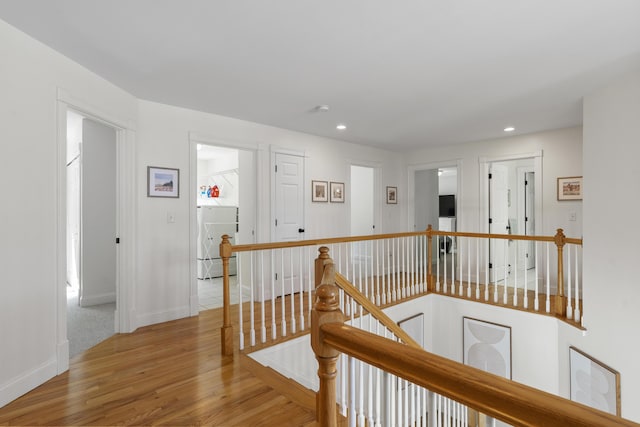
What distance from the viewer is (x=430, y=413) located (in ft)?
2.97

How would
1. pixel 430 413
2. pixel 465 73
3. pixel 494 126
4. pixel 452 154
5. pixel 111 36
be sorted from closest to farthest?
pixel 430 413, pixel 111 36, pixel 465 73, pixel 494 126, pixel 452 154

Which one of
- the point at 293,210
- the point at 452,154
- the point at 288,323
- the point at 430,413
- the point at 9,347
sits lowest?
the point at 288,323

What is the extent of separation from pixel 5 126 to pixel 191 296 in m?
2.40

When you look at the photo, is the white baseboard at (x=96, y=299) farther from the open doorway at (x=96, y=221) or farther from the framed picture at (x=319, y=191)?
the framed picture at (x=319, y=191)

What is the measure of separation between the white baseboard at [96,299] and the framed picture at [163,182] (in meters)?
1.86

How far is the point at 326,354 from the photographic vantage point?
98 centimetres

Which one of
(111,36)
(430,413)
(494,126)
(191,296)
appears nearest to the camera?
(430,413)

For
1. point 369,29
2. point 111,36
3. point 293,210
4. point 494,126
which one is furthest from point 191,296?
point 494,126

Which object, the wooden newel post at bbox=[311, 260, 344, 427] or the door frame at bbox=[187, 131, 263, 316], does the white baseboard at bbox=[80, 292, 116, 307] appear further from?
the wooden newel post at bbox=[311, 260, 344, 427]

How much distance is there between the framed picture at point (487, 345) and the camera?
14.3 feet

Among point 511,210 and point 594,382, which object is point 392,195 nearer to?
point 511,210

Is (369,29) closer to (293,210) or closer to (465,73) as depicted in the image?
(465,73)

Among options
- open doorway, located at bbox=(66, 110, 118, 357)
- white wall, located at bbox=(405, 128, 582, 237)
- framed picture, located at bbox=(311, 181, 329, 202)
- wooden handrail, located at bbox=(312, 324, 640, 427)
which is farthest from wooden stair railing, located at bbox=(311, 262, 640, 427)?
white wall, located at bbox=(405, 128, 582, 237)

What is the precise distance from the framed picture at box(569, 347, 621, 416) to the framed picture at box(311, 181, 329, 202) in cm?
367
